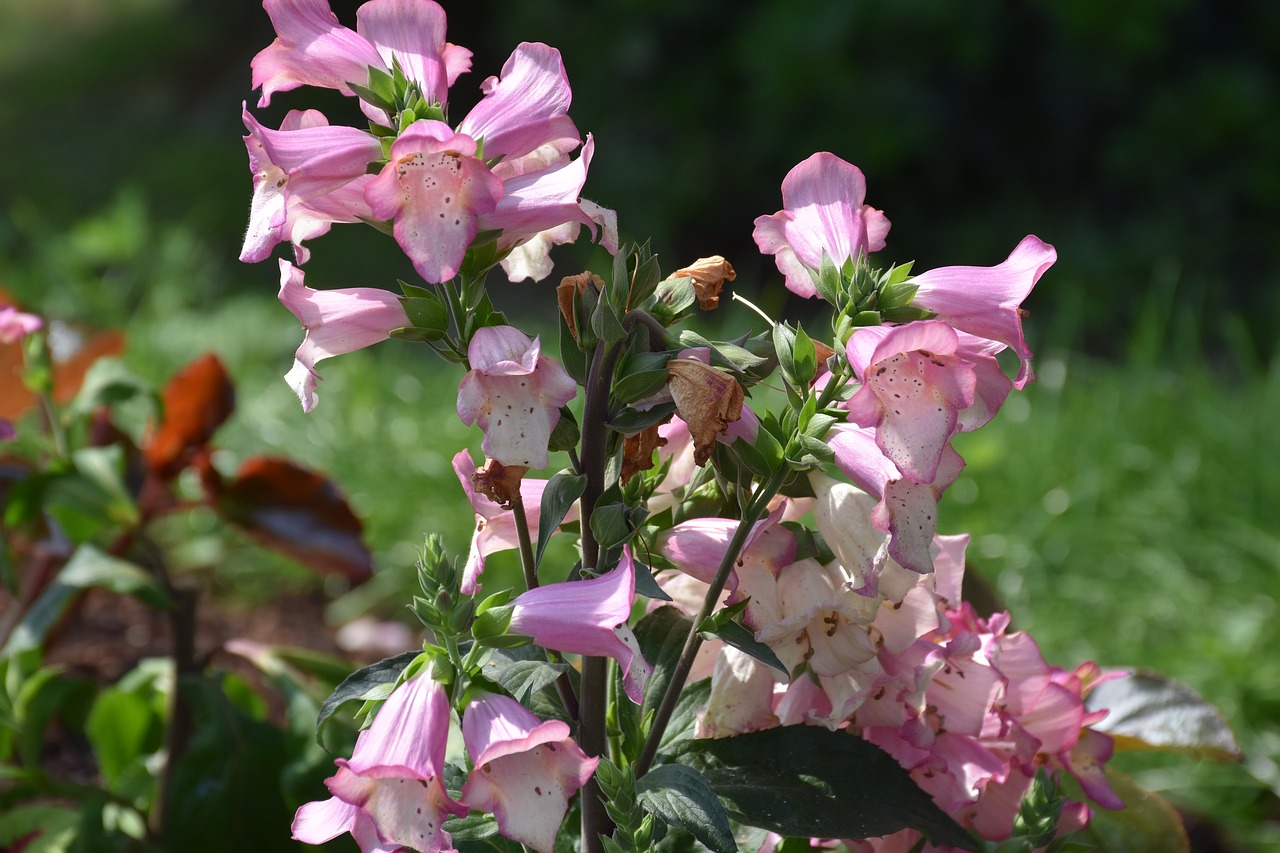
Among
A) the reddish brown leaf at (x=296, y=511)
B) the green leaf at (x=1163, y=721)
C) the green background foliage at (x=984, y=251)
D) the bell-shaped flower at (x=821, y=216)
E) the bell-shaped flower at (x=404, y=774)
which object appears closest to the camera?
the bell-shaped flower at (x=404, y=774)

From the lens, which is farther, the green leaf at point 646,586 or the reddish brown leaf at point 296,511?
the reddish brown leaf at point 296,511

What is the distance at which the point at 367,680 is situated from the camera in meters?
0.69

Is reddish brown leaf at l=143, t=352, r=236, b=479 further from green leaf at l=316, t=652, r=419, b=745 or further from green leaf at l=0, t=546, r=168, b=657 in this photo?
green leaf at l=316, t=652, r=419, b=745

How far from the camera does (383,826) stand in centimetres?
61

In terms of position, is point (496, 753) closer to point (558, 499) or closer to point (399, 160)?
point (558, 499)

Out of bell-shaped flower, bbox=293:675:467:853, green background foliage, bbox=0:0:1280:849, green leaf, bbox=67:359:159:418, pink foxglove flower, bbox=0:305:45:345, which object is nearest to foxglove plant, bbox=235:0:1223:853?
bell-shaped flower, bbox=293:675:467:853

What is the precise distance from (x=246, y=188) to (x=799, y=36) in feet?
8.71

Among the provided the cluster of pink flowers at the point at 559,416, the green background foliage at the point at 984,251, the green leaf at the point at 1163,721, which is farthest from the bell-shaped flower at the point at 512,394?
the green background foliage at the point at 984,251

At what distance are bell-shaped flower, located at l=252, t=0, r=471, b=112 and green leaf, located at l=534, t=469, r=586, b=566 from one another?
8.4 inches

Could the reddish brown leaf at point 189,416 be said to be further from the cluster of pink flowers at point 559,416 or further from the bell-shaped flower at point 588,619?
the bell-shaped flower at point 588,619

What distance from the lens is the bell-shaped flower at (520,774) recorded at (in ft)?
Result: 2.02

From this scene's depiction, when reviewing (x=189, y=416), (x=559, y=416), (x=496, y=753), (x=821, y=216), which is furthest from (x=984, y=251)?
(x=496, y=753)

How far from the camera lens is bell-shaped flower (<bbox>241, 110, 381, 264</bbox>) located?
0.62 metres

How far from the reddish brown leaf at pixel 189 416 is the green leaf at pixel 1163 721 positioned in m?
0.94
